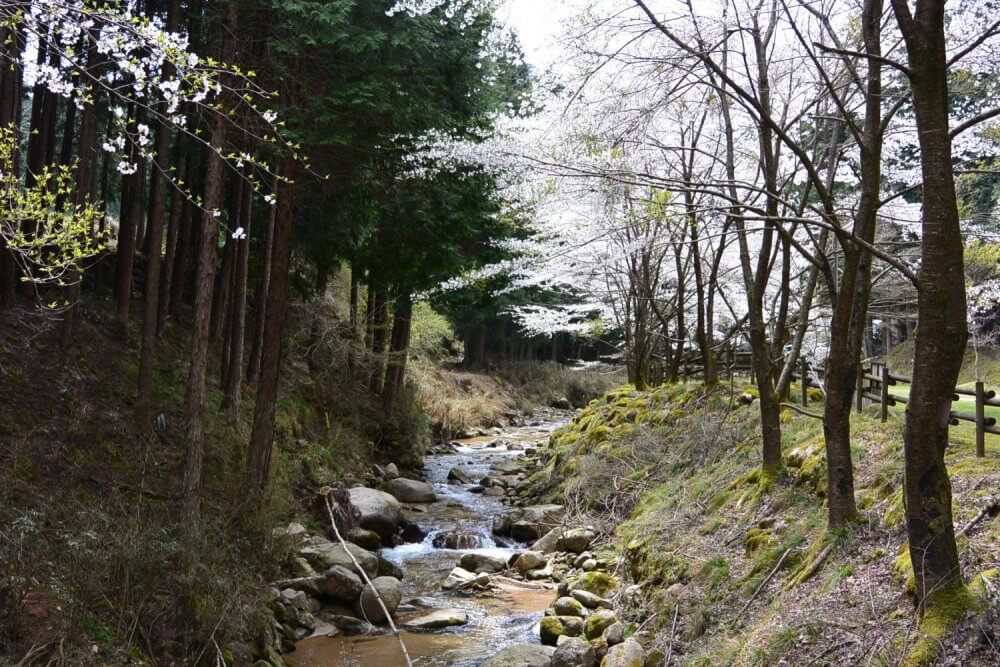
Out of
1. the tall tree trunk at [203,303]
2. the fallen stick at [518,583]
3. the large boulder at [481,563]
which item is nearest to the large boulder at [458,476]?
the large boulder at [481,563]

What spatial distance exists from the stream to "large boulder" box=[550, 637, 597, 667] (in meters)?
0.93

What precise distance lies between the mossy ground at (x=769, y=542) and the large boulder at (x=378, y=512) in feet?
9.41

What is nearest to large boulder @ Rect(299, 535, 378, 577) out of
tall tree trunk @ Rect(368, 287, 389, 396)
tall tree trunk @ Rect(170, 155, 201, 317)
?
tall tree trunk @ Rect(368, 287, 389, 396)

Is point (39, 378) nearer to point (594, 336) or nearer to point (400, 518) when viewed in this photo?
point (400, 518)

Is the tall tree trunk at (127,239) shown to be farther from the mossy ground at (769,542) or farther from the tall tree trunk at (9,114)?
the mossy ground at (769,542)

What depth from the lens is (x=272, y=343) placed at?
986cm

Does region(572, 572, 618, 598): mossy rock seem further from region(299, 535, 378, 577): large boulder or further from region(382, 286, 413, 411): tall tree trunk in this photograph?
region(382, 286, 413, 411): tall tree trunk

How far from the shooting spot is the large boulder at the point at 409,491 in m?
13.8

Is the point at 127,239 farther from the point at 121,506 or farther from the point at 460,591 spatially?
the point at 460,591

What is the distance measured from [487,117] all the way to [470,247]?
2.36m

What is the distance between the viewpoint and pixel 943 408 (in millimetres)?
3908

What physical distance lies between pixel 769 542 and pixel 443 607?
157 inches

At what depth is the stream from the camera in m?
7.14

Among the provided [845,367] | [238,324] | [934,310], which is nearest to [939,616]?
[934,310]
